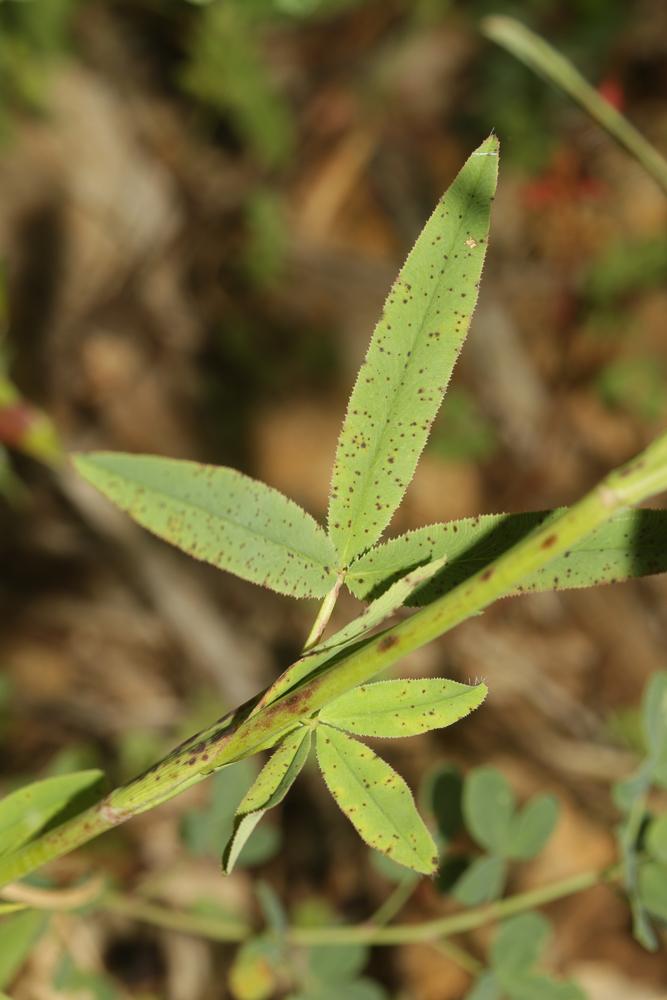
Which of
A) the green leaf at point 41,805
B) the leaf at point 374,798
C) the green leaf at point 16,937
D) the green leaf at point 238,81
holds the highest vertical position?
the green leaf at point 238,81

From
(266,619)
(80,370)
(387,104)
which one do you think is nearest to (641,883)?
(266,619)

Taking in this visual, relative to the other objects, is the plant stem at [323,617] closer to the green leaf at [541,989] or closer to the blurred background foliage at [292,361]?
the green leaf at [541,989]

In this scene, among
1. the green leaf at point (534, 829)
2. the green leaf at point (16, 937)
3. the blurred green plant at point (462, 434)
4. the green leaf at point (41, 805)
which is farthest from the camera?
the blurred green plant at point (462, 434)

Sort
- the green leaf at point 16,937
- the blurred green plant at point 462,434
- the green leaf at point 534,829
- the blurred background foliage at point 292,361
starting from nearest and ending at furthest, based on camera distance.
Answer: the green leaf at point 16,937
the green leaf at point 534,829
the blurred background foliage at point 292,361
the blurred green plant at point 462,434

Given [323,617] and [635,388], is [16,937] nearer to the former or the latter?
[323,617]

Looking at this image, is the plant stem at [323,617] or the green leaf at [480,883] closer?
the plant stem at [323,617]

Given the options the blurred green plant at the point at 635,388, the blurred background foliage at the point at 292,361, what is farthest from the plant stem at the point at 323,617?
the blurred green plant at the point at 635,388
